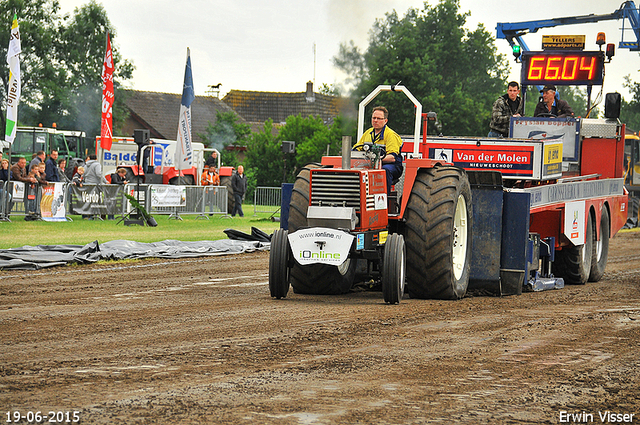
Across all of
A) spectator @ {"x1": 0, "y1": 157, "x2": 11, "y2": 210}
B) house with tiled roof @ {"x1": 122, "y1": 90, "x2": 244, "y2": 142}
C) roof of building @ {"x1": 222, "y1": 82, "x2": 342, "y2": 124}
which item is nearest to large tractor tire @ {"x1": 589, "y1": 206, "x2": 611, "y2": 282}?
spectator @ {"x1": 0, "y1": 157, "x2": 11, "y2": 210}

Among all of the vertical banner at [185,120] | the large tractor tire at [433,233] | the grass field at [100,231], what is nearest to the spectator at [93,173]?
the grass field at [100,231]

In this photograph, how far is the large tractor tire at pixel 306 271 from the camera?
9.50m

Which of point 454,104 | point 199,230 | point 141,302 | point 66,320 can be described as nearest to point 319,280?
point 141,302

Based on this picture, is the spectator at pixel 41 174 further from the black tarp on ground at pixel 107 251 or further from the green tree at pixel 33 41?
the green tree at pixel 33 41

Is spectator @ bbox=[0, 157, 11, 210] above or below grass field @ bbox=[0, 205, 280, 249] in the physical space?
above

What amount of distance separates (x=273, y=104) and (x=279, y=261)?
6393cm

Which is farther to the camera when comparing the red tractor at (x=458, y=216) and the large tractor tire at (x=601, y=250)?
→ the large tractor tire at (x=601, y=250)

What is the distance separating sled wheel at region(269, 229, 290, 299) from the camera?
9.24m

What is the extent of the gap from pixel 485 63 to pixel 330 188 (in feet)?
164

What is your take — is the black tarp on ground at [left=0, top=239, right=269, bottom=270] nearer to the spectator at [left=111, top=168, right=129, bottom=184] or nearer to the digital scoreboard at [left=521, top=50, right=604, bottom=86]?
the digital scoreboard at [left=521, top=50, right=604, bottom=86]

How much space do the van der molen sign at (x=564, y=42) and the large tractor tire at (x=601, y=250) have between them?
281 cm

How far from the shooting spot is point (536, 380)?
18.7 feet

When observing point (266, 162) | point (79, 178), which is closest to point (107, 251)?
point (79, 178)

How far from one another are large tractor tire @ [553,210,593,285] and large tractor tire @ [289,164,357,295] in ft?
13.4
